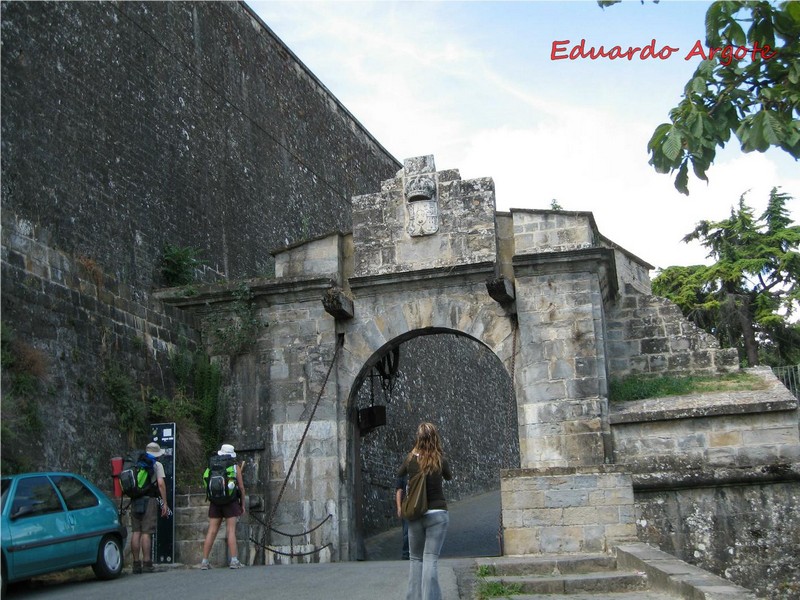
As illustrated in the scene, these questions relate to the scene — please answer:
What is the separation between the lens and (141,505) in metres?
10.3

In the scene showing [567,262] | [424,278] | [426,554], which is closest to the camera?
[426,554]

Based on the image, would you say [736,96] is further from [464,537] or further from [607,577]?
[464,537]

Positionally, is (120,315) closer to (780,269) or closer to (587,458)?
(587,458)

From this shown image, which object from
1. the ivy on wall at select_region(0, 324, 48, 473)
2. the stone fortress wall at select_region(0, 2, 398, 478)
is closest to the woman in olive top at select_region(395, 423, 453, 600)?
the ivy on wall at select_region(0, 324, 48, 473)

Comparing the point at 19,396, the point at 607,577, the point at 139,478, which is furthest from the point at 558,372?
the point at 19,396

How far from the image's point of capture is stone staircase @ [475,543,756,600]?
7.27 meters

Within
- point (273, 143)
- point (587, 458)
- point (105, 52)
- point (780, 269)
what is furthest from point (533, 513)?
point (780, 269)

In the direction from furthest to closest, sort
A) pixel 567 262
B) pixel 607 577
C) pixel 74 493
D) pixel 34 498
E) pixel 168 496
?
pixel 567 262 → pixel 168 496 → pixel 74 493 → pixel 607 577 → pixel 34 498

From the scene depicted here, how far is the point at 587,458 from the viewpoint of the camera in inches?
481

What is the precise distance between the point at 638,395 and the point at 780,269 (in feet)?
50.2

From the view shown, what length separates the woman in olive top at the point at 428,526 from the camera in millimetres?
7199

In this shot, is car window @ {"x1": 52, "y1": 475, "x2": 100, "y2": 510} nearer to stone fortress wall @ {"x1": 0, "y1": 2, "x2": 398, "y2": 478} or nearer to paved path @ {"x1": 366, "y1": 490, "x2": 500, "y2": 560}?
stone fortress wall @ {"x1": 0, "y1": 2, "x2": 398, "y2": 478}

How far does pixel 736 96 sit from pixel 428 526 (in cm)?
391

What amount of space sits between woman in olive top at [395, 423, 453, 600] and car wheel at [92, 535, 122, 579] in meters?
3.24
